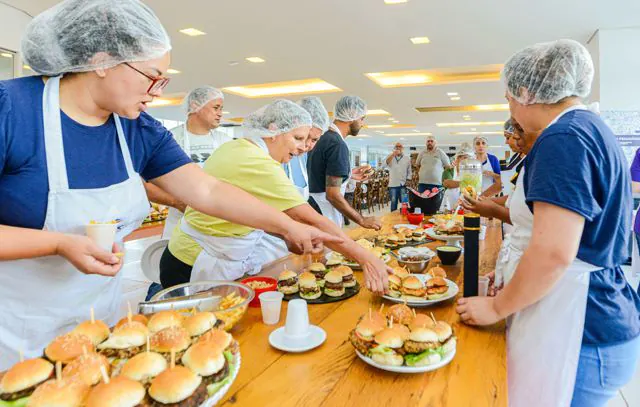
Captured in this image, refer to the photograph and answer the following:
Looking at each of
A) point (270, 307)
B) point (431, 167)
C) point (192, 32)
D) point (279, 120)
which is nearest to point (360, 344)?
point (270, 307)

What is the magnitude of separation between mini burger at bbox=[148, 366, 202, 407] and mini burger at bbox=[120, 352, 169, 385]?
0.10 feet

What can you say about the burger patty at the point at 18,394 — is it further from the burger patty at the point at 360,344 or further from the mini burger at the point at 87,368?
the burger patty at the point at 360,344

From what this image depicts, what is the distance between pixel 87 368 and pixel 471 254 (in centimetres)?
126

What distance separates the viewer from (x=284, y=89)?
1062 centimetres

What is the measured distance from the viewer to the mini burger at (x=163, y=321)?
1.07 m

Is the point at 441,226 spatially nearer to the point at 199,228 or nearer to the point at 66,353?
the point at 199,228

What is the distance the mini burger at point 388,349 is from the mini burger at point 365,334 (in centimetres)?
2

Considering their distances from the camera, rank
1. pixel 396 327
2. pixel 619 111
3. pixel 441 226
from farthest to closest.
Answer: pixel 619 111
pixel 441 226
pixel 396 327

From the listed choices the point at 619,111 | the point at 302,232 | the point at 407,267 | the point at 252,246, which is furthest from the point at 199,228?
the point at 619,111

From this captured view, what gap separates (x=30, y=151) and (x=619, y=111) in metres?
6.48

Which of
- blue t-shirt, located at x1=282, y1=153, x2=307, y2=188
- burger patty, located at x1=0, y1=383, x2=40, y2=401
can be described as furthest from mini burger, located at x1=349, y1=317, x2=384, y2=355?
blue t-shirt, located at x1=282, y1=153, x2=307, y2=188

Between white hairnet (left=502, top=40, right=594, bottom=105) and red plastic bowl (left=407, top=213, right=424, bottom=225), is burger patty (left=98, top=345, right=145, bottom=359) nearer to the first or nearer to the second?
white hairnet (left=502, top=40, right=594, bottom=105)

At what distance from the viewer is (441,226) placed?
3117 mm

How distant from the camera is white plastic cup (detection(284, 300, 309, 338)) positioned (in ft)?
4.14
